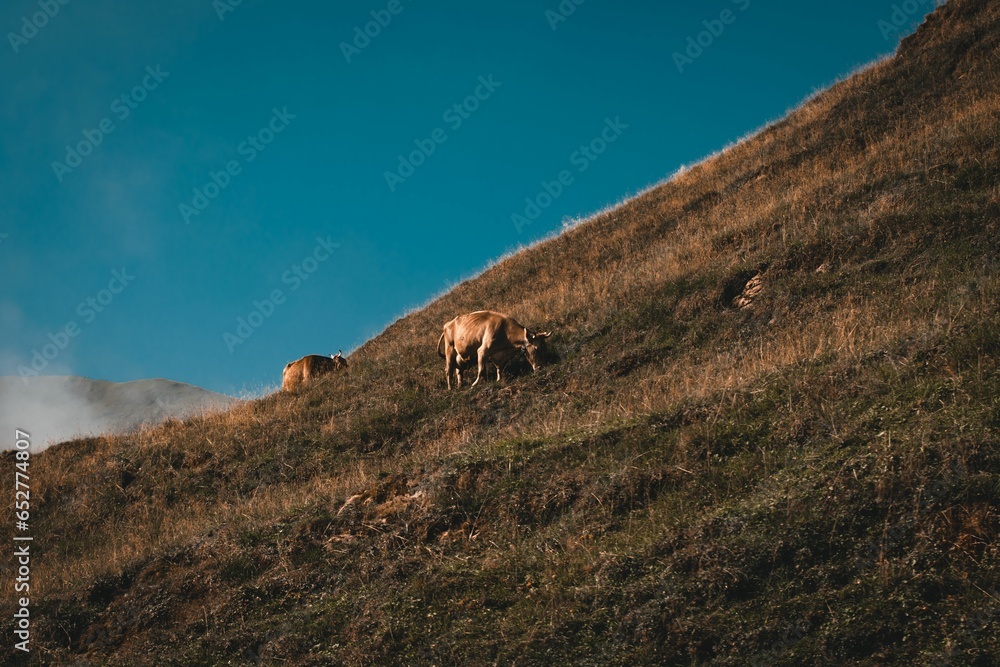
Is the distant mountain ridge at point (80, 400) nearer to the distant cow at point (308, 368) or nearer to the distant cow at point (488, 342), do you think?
the distant cow at point (308, 368)

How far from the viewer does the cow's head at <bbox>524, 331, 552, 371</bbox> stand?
18203 mm

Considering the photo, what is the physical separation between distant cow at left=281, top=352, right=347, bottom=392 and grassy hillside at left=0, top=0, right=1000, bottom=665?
173 cm

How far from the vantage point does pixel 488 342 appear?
18.7 metres

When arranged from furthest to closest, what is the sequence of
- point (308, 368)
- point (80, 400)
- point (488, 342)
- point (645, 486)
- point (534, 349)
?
point (80, 400)
point (308, 368)
point (488, 342)
point (534, 349)
point (645, 486)

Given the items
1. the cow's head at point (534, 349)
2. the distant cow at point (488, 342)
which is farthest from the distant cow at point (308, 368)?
the cow's head at point (534, 349)

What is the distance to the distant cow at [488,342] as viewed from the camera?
1842 centimetres

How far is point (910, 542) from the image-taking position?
6977 mm

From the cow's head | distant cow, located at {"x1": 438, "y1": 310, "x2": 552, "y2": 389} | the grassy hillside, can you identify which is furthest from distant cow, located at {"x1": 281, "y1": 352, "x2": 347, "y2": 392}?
the cow's head

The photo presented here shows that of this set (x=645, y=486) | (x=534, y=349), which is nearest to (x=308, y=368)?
(x=534, y=349)

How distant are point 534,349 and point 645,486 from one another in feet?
29.2

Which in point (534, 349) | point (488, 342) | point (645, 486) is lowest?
point (645, 486)

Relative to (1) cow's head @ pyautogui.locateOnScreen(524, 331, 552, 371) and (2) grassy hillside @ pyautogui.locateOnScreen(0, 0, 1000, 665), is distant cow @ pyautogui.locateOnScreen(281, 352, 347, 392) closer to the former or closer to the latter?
(2) grassy hillside @ pyautogui.locateOnScreen(0, 0, 1000, 665)

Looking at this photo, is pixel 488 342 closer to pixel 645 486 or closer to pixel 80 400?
pixel 645 486

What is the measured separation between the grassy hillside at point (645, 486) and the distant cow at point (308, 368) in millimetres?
1732
